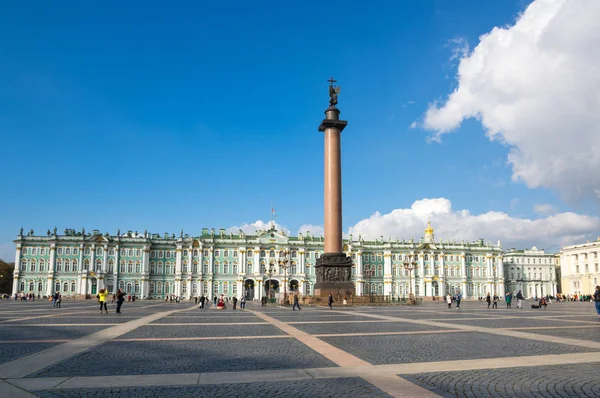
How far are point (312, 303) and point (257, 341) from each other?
33490mm

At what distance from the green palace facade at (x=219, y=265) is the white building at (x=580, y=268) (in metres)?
18.9

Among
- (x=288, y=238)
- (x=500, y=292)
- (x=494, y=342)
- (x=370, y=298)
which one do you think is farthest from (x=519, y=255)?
(x=494, y=342)

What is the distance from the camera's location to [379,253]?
11806 centimetres

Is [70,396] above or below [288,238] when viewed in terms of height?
below

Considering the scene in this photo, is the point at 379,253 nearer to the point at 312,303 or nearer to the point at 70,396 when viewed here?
the point at 312,303

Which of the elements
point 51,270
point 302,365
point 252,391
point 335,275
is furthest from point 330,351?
point 51,270

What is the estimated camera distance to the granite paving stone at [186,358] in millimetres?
10258

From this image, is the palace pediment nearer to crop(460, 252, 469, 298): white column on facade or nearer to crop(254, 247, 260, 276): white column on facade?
crop(254, 247, 260, 276): white column on facade

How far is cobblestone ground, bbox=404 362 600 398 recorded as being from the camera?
8133mm

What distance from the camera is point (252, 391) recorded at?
823 centimetres

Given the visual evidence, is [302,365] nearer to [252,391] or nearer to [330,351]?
[330,351]

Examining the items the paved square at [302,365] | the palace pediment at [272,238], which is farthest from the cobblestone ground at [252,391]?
the palace pediment at [272,238]

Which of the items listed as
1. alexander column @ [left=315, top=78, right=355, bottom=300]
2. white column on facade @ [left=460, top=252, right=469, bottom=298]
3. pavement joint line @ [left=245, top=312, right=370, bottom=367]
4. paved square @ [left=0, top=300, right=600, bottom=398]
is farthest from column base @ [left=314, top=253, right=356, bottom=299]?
white column on facade @ [left=460, top=252, right=469, bottom=298]

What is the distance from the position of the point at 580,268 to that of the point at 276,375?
132156 millimetres
